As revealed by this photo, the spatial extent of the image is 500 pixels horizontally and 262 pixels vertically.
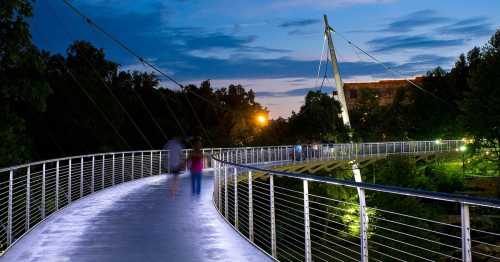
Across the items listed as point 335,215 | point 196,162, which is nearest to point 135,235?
point 335,215

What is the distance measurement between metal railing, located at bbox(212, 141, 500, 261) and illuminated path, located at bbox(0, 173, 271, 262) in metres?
0.51

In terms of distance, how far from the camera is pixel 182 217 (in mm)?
11320

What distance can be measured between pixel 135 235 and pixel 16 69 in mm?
16735

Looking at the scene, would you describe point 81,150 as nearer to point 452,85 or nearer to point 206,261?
point 206,261

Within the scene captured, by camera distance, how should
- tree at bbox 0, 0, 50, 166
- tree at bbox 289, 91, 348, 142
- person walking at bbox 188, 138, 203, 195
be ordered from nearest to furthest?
person walking at bbox 188, 138, 203, 195 → tree at bbox 0, 0, 50, 166 → tree at bbox 289, 91, 348, 142

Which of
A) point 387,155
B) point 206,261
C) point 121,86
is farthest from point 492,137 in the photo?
point 206,261

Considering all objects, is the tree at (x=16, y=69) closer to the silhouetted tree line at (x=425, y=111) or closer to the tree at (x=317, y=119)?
the tree at (x=317, y=119)

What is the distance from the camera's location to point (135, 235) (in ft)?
29.8

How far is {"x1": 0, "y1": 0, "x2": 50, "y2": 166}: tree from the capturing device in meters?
23.2

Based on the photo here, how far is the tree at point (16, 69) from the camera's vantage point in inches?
Answer: 912

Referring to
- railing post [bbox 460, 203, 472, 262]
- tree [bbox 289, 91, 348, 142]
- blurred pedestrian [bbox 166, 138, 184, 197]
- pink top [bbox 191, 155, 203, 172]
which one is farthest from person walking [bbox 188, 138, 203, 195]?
tree [bbox 289, 91, 348, 142]

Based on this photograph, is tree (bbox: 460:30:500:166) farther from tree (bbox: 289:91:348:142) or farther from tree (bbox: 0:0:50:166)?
tree (bbox: 0:0:50:166)

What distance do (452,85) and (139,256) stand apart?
8528 centimetres

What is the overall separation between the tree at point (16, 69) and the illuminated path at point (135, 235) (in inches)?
419
